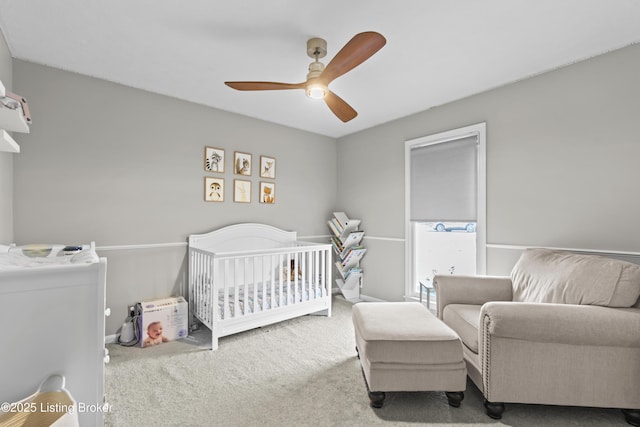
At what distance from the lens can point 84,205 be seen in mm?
2385

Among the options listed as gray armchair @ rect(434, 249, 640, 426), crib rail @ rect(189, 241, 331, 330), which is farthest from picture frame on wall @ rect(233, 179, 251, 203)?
gray armchair @ rect(434, 249, 640, 426)

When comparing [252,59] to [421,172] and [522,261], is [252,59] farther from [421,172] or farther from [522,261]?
[522,261]

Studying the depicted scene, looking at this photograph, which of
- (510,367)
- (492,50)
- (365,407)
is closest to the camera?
(510,367)

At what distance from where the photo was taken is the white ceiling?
1630mm

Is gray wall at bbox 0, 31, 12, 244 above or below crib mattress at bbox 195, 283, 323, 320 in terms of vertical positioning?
above

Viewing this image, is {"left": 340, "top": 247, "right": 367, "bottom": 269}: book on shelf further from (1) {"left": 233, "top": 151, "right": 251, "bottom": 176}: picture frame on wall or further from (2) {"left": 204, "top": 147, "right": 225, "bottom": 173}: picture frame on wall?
A: (2) {"left": 204, "top": 147, "right": 225, "bottom": 173}: picture frame on wall

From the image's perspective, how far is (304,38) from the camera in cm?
190

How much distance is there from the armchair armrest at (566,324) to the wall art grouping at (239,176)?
2.63 metres

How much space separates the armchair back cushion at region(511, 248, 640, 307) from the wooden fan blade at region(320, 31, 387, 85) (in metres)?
1.83

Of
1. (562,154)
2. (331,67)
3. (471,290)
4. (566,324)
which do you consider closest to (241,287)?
(471,290)

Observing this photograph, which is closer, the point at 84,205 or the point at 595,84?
the point at 595,84

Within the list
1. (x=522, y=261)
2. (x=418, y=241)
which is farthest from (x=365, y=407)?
(x=418, y=241)

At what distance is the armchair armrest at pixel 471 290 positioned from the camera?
2197mm

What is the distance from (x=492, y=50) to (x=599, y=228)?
60.0 inches
